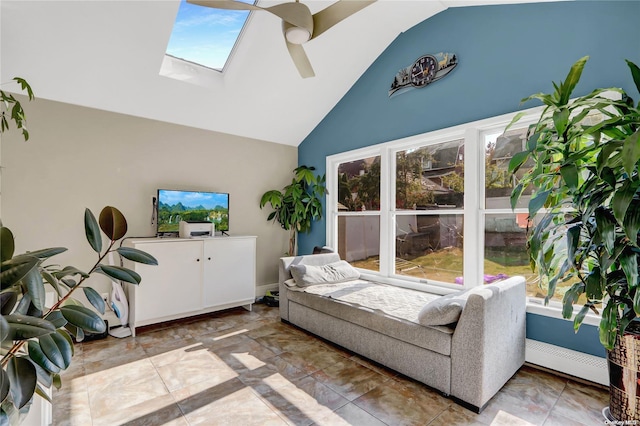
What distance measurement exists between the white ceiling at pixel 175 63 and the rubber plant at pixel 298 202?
0.83 m

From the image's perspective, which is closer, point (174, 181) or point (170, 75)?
point (170, 75)

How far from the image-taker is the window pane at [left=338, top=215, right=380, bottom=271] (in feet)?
12.8

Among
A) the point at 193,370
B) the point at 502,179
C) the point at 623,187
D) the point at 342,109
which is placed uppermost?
the point at 342,109

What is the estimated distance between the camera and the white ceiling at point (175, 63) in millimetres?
2494

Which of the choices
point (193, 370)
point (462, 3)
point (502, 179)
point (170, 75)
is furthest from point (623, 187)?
point (170, 75)

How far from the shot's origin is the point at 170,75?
3240 millimetres

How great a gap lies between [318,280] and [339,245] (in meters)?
1.18

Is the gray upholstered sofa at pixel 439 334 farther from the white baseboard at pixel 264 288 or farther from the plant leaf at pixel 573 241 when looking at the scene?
the white baseboard at pixel 264 288

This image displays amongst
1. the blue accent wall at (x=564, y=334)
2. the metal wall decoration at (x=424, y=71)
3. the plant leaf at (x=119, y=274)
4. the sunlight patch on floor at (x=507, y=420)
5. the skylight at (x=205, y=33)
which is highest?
the skylight at (x=205, y=33)

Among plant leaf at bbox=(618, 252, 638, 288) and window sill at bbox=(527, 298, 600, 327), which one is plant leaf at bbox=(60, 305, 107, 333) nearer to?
plant leaf at bbox=(618, 252, 638, 288)

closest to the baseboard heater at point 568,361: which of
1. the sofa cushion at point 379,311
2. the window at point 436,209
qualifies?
the window at point 436,209

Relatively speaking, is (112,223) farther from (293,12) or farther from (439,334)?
(439,334)

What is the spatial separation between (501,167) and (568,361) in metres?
1.67

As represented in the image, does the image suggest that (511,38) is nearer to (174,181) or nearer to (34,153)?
(174,181)
